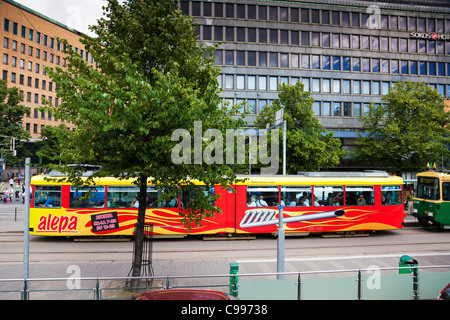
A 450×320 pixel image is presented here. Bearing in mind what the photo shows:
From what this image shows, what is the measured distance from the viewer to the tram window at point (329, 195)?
52.8 ft

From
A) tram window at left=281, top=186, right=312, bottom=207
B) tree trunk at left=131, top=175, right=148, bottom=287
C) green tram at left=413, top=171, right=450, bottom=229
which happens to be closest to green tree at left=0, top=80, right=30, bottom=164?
tram window at left=281, top=186, right=312, bottom=207

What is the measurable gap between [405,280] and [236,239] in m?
8.94

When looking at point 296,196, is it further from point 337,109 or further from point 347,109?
point 347,109

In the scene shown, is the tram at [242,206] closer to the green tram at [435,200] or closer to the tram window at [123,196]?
the tram window at [123,196]

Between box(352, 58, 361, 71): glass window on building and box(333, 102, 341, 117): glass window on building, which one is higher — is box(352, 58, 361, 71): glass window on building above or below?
above

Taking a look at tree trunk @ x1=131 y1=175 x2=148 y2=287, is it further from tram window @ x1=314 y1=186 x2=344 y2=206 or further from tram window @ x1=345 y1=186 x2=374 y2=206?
tram window @ x1=345 y1=186 x2=374 y2=206

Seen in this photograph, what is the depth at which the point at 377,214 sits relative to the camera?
54.2 feet

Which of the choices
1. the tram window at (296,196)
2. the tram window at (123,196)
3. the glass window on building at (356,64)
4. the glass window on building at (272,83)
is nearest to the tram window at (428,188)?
the tram window at (296,196)

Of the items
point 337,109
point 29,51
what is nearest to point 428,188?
point 337,109

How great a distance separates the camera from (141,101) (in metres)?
8.00

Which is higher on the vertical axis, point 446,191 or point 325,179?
point 325,179

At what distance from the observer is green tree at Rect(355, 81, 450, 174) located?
25.4 meters

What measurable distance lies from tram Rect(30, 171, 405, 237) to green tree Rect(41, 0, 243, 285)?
5.84 metres

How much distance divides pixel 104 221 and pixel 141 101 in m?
8.71
